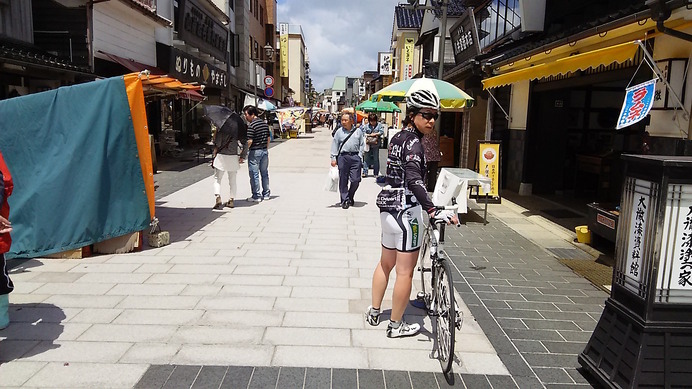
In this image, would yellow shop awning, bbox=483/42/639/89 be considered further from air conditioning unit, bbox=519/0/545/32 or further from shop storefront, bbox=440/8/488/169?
shop storefront, bbox=440/8/488/169

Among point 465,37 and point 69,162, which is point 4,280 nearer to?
point 69,162

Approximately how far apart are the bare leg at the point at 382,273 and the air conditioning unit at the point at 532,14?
926 cm

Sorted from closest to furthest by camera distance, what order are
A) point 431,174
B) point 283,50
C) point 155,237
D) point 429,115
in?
point 429,115
point 155,237
point 431,174
point 283,50

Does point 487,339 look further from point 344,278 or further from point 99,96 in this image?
point 99,96

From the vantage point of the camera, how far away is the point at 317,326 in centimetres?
424

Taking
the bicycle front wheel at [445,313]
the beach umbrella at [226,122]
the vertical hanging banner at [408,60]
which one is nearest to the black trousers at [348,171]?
the beach umbrella at [226,122]

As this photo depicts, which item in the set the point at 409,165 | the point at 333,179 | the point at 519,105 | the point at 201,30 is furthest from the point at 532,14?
the point at 201,30

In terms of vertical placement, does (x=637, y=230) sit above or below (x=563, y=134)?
below

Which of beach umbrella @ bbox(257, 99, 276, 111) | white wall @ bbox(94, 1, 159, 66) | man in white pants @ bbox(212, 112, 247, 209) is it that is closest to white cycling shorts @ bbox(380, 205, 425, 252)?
man in white pants @ bbox(212, 112, 247, 209)

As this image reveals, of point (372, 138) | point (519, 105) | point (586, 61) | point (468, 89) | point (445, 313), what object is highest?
point (468, 89)

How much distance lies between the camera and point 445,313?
3.51m

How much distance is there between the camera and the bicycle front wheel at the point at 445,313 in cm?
332

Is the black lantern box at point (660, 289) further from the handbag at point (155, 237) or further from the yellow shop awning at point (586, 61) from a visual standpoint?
the handbag at point (155, 237)

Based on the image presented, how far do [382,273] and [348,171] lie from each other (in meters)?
5.90
